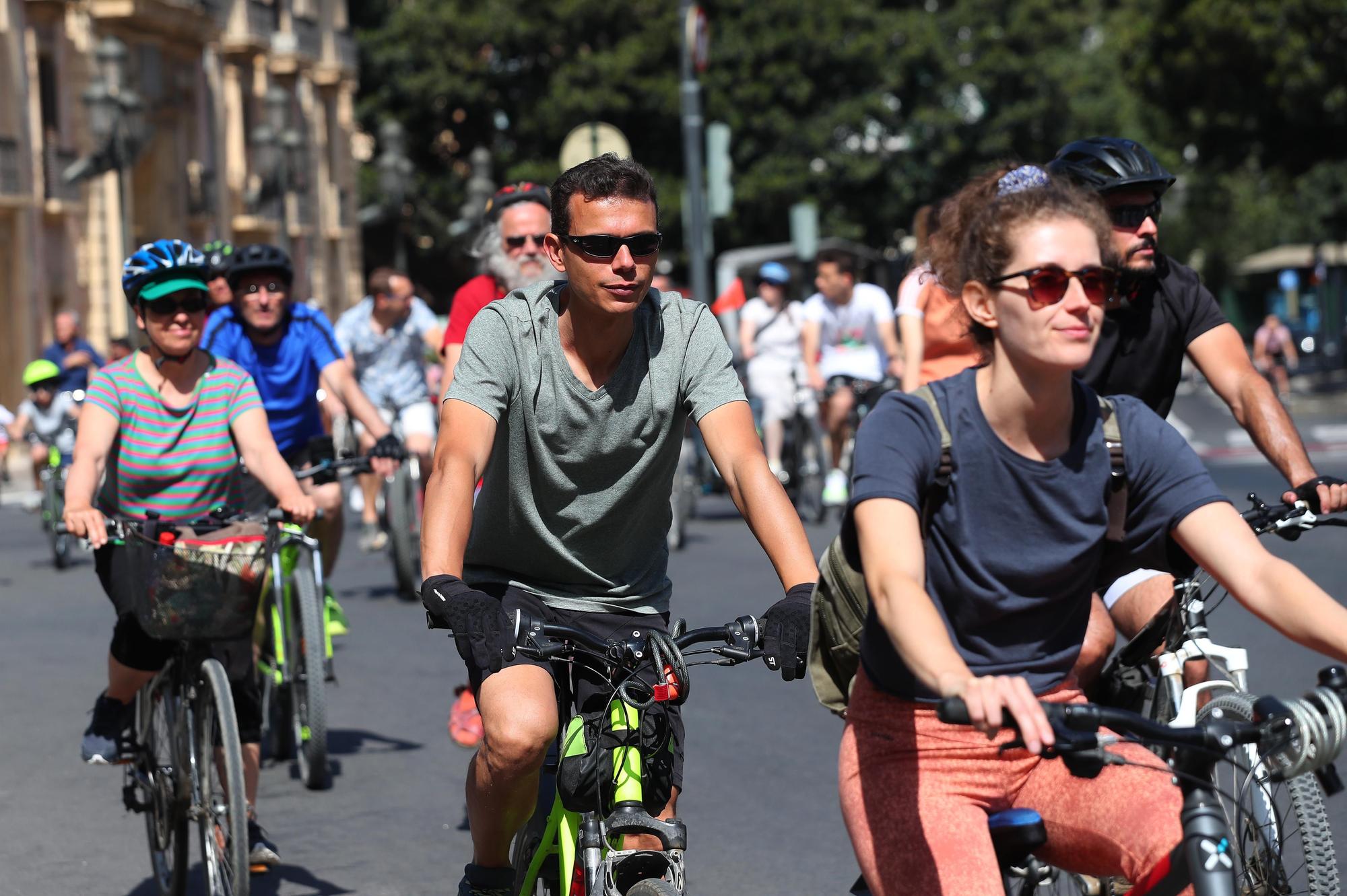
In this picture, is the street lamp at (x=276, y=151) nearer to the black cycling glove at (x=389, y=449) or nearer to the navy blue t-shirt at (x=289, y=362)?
the navy blue t-shirt at (x=289, y=362)

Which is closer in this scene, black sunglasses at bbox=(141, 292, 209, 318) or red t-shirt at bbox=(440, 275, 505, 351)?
black sunglasses at bbox=(141, 292, 209, 318)

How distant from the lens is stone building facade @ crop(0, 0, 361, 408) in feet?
111

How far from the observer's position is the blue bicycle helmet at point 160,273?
224 inches

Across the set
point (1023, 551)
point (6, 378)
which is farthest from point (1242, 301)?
A: point (1023, 551)

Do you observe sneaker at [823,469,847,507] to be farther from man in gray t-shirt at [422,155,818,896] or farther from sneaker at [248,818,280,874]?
man in gray t-shirt at [422,155,818,896]

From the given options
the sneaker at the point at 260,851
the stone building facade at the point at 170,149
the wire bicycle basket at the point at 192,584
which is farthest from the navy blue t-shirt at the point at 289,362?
the stone building facade at the point at 170,149

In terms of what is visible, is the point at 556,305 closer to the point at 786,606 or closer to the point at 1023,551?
the point at 786,606

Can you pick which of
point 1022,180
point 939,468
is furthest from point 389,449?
point 939,468

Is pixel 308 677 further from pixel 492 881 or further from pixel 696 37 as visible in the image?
pixel 696 37

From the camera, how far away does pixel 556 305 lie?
4.25 metres

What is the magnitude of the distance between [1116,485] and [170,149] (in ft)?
130

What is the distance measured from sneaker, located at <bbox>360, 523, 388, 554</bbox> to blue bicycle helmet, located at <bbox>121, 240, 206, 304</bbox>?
875 cm

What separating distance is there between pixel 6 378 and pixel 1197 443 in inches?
780

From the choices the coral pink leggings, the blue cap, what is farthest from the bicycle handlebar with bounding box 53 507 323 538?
the blue cap
